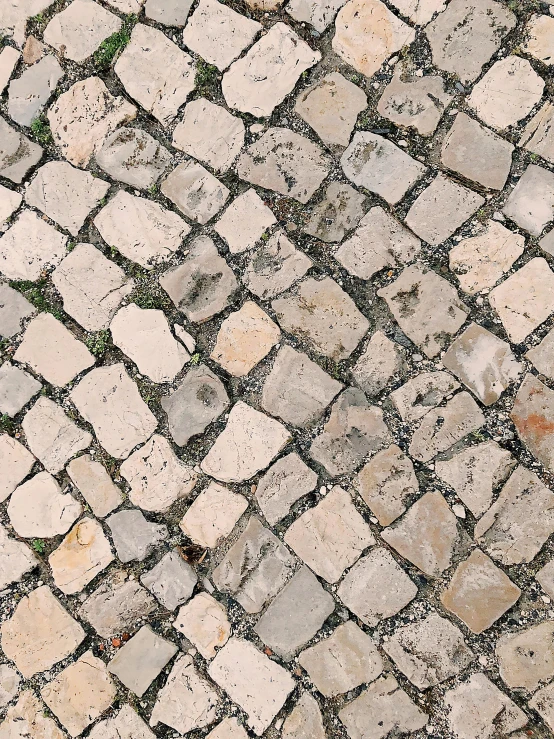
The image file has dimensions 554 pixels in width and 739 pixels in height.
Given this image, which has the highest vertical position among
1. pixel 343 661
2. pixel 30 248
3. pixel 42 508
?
pixel 30 248

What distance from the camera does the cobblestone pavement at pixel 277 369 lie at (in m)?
2.11

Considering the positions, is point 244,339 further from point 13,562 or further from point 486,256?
point 13,562

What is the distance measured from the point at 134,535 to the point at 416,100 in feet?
6.45

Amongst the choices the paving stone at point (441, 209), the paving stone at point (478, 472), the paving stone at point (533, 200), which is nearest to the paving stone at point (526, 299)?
the paving stone at point (533, 200)

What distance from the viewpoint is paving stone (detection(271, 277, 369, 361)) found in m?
2.24

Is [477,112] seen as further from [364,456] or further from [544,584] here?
[544,584]

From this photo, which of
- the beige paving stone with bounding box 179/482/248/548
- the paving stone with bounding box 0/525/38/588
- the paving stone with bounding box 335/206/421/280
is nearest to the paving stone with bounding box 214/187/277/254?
the paving stone with bounding box 335/206/421/280

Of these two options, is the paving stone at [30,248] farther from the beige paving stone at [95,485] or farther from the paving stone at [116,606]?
the paving stone at [116,606]

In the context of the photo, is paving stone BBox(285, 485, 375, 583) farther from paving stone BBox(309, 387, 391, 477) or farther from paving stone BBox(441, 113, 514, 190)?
paving stone BBox(441, 113, 514, 190)

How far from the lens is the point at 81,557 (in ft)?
7.83

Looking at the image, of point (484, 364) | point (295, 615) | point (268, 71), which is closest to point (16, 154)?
point (268, 71)

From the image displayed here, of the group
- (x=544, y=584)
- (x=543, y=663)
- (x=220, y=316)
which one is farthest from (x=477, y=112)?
(x=543, y=663)

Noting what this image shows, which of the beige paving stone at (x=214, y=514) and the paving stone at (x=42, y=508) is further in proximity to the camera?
the paving stone at (x=42, y=508)

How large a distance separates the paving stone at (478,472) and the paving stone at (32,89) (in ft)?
7.09
